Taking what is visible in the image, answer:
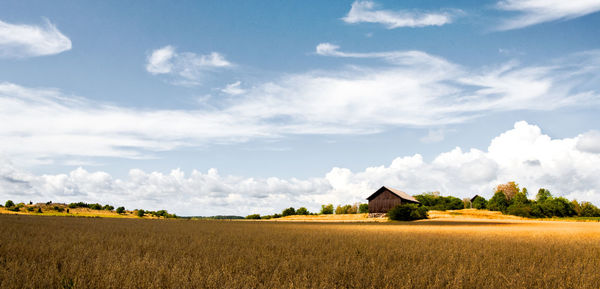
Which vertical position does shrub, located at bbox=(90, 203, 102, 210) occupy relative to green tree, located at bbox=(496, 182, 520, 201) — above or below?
below

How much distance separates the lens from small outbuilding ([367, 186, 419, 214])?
2682 inches

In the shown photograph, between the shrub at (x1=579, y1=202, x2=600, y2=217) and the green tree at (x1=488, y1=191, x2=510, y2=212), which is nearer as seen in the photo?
the shrub at (x1=579, y1=202, x2=600, y2=217)

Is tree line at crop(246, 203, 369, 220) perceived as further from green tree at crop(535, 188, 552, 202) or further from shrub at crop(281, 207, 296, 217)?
green tree at crop(535, 188, 552, 202)

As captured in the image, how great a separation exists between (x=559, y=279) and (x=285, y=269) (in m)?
4.68

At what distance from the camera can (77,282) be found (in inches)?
219

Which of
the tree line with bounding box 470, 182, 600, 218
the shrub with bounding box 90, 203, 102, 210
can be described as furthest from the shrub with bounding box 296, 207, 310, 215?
the tree line with bounding box 470, 182, 600, 218

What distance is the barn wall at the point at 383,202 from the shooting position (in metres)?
68.1

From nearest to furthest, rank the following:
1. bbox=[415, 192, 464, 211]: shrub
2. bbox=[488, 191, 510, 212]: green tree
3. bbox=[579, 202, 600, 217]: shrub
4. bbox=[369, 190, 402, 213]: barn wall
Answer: bbox=[369, 190, 402, 213]: barn wall, bbox=[579, 202, 600, 217]: shrub, bbox=[488, 191, 510, 212]: green tree, bbox=[415, 192, 464, 211]: shrub

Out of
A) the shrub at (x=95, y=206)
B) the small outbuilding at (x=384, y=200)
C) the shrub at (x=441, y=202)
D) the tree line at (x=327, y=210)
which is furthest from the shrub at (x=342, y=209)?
the shrub at (x=95, y=206)

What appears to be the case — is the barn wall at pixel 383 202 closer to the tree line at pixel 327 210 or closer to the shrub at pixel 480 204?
the tree line at pixel 327 210

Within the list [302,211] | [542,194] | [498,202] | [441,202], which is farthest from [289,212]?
[542,194]

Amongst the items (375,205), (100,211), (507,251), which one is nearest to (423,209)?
(375,205)

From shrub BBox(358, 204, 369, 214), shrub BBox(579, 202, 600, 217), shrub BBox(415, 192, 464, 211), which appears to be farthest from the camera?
shrub BBox(415, 192, 464, 211)

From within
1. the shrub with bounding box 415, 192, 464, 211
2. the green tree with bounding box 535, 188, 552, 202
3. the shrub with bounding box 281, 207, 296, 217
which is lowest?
the shrub with bounding box 281, 207, 296, 217
